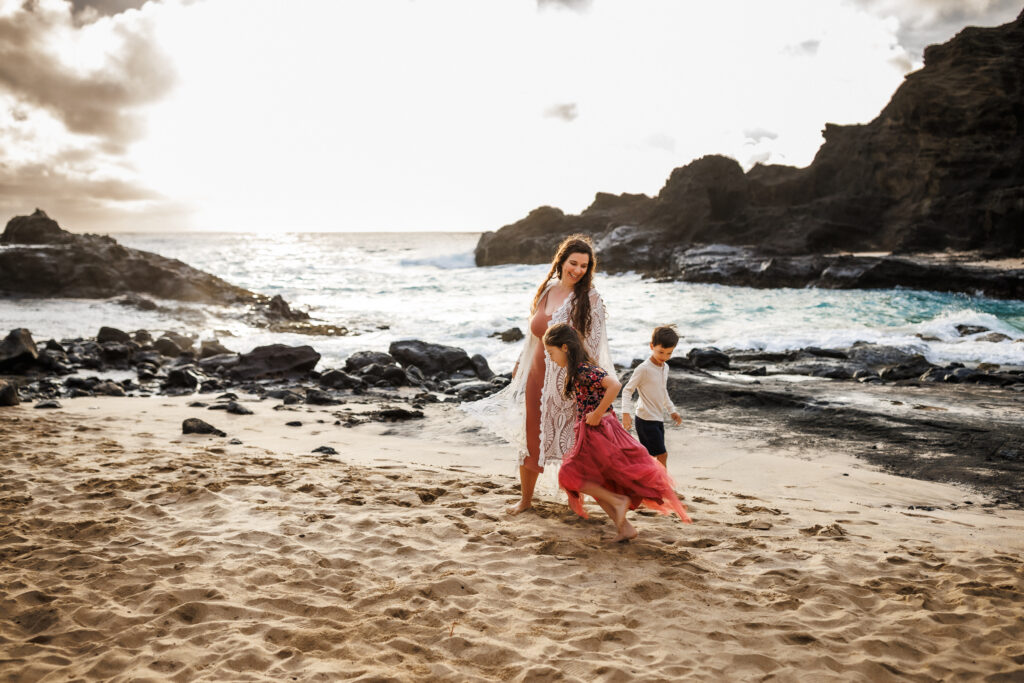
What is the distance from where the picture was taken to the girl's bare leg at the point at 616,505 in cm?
409

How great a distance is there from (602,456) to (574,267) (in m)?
1.31

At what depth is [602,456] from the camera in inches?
159

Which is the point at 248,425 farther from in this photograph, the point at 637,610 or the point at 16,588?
the point at 637,610

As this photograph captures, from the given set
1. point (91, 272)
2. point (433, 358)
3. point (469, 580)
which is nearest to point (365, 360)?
point (433, 358)

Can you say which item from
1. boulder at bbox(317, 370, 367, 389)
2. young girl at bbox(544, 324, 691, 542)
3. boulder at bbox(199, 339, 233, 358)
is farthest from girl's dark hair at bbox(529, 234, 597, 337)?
boulder at bbox(199, 339, 233, 358)

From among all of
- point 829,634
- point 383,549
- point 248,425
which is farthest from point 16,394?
point 829,634

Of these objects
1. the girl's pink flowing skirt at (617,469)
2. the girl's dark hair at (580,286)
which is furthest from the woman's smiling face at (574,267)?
the girl's pink flowing skirt at (617,469)

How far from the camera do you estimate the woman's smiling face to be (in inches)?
167

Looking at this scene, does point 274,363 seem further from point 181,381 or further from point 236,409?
point 236,409

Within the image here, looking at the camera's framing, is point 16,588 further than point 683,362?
No

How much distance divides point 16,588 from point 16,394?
6.89 metres

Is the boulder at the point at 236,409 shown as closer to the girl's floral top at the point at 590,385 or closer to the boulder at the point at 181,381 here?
the boulder at the point at 181,381

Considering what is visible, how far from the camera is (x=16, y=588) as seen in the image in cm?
338

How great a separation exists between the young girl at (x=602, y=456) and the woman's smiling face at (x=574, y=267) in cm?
44
